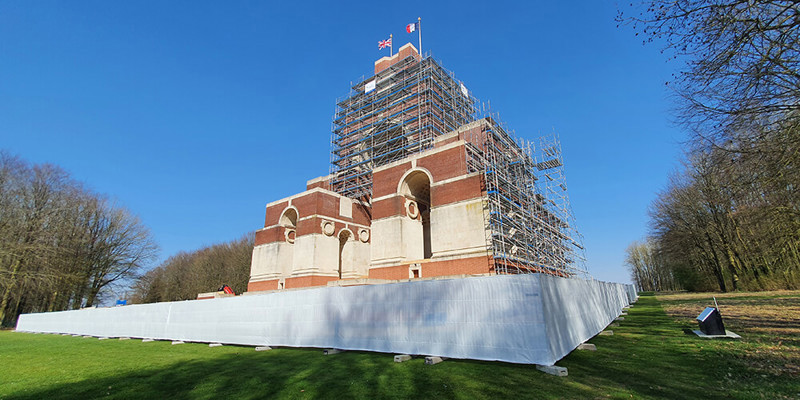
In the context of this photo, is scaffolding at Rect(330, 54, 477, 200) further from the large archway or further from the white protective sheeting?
the white protective sheeting

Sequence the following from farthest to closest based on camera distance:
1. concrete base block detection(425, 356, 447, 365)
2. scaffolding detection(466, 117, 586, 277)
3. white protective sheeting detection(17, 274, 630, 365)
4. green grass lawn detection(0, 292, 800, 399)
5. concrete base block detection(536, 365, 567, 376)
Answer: scaffolding detection(466, 117, 586, 277), concrete base block detection(425, 356, 447, 365), white protective sheeting detection(17, 274, 630, 365), concrete base block detection(536, 365, 567, 376), green grass lawn detection(0, 292, 800, 399)

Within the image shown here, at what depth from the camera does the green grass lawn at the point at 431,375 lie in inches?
197

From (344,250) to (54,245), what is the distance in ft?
76.5

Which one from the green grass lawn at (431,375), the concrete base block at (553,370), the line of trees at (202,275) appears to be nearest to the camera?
the green grass lawn at (431,375)

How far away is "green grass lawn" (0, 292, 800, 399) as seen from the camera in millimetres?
5012

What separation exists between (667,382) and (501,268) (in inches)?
547

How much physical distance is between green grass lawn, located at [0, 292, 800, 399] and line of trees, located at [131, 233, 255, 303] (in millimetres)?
36932

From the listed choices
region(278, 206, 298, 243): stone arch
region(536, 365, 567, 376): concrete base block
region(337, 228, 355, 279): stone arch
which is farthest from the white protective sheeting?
region(278, 206, 298, 243): stone arch

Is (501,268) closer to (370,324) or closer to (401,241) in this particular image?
(401,241)

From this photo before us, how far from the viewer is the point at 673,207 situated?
31.8 meters

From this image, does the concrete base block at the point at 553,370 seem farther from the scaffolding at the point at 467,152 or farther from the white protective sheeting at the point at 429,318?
the scaffolding at the point at 467,152

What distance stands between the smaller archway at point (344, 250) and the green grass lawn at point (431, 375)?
62.8 ft

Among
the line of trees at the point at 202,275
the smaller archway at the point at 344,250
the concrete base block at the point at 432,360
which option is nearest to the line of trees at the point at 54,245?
the line of trees at the point at 202,275

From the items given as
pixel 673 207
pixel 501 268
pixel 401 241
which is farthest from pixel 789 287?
pixel 401 241
